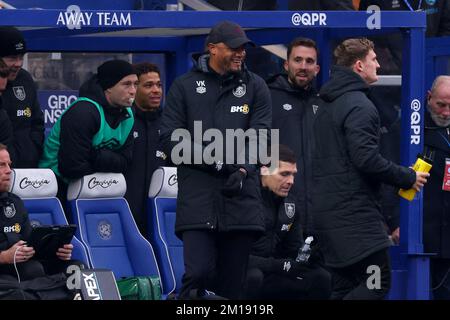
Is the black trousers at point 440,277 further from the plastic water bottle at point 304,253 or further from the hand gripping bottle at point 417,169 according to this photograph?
the hand gripping bottle at point 417,169

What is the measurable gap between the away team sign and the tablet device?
1339mm

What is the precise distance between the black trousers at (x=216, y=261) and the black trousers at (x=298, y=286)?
860mm

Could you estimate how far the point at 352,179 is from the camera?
31.4 ft

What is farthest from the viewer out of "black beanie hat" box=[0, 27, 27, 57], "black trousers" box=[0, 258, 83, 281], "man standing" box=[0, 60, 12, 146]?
"black beanie hat" box=[0, 27, 27, 57]

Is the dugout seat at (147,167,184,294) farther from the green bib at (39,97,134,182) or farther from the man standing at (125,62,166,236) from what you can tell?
the green bib at (39,97,134,182)

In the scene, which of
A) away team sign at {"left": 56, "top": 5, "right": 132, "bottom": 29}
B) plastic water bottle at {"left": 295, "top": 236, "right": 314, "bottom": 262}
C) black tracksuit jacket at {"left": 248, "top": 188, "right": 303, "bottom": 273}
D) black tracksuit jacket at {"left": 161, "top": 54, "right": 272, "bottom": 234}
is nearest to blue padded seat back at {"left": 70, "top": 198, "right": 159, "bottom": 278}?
black tracksuit jacket at {"left": 248, "top": 188, "right": 303, "bottom": 273}

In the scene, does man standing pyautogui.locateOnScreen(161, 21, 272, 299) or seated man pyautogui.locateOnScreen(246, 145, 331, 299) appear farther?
seated man pyautogui.locateOnScreen(246, 145, 331, 299)

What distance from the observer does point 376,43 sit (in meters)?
12.9

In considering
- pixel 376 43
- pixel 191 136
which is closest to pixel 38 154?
pixel 191 136

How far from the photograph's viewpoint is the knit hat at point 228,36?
9.73 meters

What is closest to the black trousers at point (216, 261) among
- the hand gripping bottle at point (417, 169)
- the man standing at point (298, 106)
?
the hand gripping bottle at point (417, 169)

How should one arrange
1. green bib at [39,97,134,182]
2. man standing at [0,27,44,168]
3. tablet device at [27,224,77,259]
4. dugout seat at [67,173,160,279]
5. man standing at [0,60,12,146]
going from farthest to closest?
dugout seat at [67,173,160,279] < green bib at [39,97,134,182] < man standing at [0,27,44,168] < man standing at [0,60,12,146] < tablet device at [27,224,77,259]

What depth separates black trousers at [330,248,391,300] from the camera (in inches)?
376

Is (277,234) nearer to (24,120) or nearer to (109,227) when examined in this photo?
(109,227)
